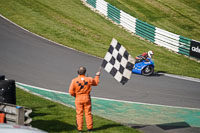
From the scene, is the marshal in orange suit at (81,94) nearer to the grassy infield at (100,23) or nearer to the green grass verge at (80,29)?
the grassy infield at (100,23)

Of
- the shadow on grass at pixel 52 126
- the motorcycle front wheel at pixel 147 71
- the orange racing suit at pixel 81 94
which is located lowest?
the shadow on grass at pixel 52 126

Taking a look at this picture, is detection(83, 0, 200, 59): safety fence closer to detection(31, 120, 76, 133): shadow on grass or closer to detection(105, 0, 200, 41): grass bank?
detection(105, 0, 200, 41): grass bank

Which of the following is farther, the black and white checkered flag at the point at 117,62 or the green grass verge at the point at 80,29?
the green grass verge at the point at 80,29

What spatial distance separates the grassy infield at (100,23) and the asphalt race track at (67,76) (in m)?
1.76

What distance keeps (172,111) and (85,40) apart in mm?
11237

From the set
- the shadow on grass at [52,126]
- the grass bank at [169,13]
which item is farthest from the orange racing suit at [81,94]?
the grass bank at [169,13]

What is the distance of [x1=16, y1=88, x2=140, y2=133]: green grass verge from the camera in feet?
28.9

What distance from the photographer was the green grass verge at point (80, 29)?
67.2 feet

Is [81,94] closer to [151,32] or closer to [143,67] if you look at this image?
[143,67]

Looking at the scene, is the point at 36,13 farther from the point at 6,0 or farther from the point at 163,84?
the point at 163,84

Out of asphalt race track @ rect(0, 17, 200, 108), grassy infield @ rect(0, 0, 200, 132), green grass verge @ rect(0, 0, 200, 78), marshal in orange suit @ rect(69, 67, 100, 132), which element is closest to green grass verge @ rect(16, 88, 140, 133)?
grassy infield @ rect(0, 0, 200, 132)

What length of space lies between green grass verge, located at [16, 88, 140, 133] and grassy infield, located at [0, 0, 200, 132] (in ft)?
0.44

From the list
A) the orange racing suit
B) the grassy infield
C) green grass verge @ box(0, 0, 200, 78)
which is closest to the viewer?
the orange racing suit

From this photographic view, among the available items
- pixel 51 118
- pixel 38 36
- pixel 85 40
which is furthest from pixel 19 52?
pixel 51 118
